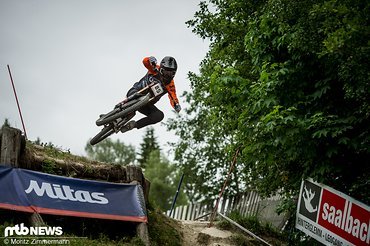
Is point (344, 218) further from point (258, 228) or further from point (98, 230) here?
point (98, 230)

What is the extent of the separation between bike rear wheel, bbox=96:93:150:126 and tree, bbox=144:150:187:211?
33.1m

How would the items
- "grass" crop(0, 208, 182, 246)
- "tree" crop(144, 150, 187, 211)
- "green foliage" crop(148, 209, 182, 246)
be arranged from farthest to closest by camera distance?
"tree" crop(144, 150, 187, 211) < "green foliage" crop(148, 209, 182, 246) < "grass" crop(0, 208, 182, 246)

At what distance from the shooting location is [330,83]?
388 inches

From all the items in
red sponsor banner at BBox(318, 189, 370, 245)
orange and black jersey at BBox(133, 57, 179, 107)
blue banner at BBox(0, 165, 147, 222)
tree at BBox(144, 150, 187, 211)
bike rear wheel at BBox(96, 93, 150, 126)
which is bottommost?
blue banner at BBox(0, 165, 147, 222)

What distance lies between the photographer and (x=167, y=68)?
11.0 meters

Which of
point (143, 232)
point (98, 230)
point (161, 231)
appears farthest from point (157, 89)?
point (98, 230)

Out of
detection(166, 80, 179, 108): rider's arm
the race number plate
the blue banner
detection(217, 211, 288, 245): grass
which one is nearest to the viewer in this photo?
the blue banner

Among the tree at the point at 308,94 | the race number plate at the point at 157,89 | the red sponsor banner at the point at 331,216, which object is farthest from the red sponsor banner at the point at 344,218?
the race number plate at the point at 157,89

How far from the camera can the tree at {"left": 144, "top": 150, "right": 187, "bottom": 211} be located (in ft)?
148

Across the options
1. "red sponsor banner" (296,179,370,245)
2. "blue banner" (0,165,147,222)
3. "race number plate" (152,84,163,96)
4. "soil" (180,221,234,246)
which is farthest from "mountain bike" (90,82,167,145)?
"red sponsor banner" (296,179,370,245)

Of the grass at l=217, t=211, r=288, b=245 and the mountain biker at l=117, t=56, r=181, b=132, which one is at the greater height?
the mountain biker at l=117, t=56, r=181, b=132

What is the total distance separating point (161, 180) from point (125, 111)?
118 feet

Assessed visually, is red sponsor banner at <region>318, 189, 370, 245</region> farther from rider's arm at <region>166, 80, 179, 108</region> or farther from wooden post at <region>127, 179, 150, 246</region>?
rider's arm at <region>166, 80, 179, 108</region>

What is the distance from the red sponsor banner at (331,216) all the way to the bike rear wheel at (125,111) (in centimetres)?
437
